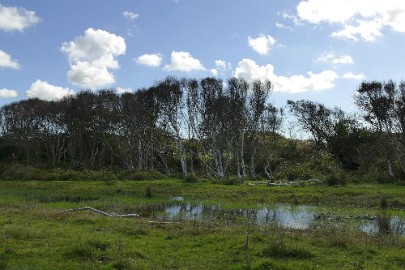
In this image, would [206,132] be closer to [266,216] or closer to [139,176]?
[139,176]

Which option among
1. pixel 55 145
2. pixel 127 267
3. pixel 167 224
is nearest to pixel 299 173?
pixel 167 224

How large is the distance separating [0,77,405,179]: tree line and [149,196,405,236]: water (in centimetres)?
2077

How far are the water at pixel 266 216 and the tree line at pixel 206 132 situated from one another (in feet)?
68.1

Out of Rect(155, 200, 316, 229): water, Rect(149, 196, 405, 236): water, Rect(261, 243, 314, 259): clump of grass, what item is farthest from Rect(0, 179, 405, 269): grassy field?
Rect(155, 200, 316, 229): water

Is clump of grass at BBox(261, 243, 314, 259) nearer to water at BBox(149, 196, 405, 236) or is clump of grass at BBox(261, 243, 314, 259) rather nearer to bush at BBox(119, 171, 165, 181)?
water at BBox(149, 196, 405, 236)

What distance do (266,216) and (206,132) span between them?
33145mm

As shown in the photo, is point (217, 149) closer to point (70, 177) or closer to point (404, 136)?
point (70, 177)

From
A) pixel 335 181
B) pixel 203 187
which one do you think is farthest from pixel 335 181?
pixel 203 187

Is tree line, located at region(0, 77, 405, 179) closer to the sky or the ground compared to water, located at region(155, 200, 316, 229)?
closer to the sky

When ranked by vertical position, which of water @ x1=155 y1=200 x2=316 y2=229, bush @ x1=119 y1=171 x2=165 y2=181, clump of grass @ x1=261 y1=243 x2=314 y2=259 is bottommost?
water @ x1=155 y1=200 x2=316 y2=229

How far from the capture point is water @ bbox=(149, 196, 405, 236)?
73.9 feet

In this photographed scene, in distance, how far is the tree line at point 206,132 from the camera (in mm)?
54188

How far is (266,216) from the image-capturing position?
2616cm

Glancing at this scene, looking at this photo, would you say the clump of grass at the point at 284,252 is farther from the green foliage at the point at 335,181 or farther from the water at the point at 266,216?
the green foliage at the point at 335,181
